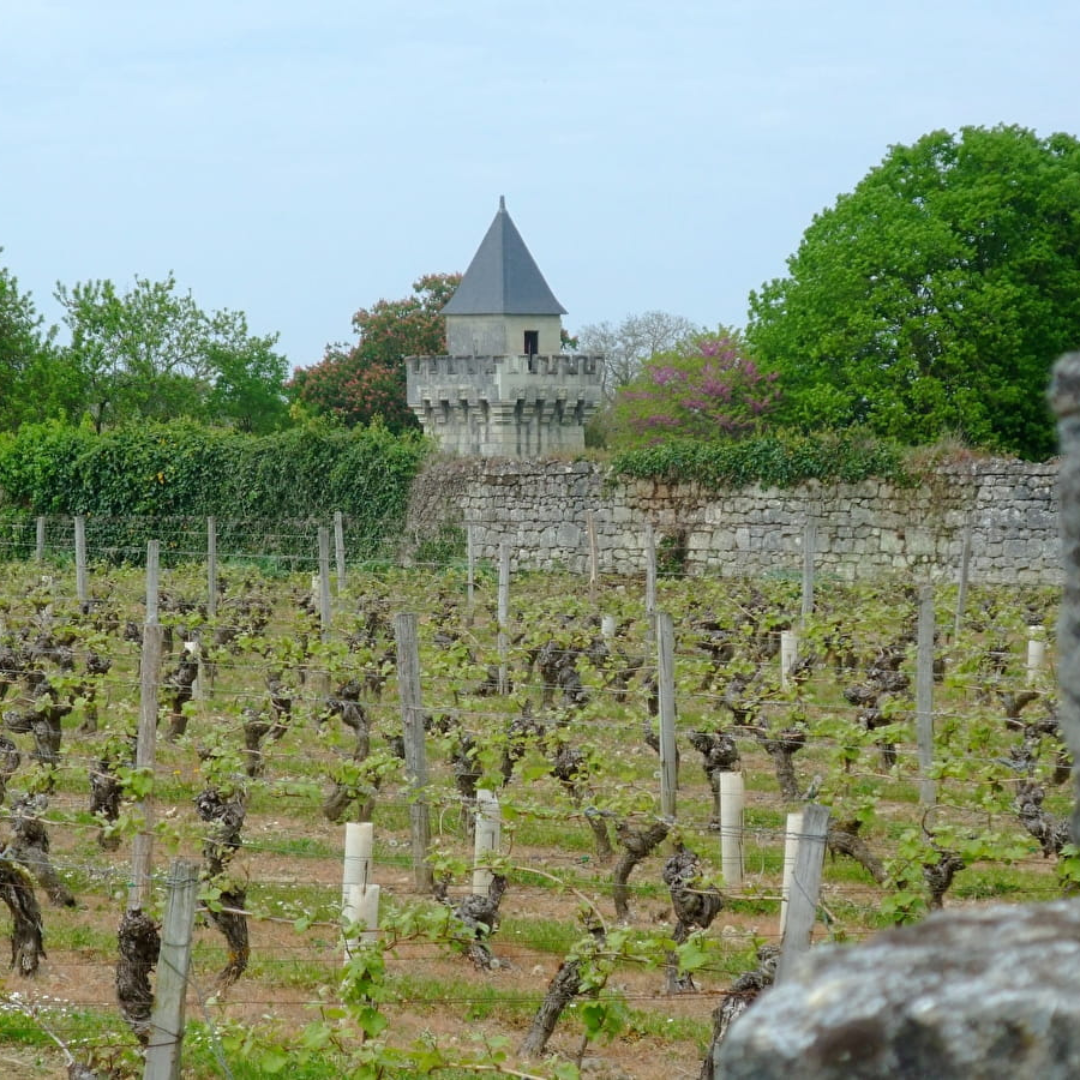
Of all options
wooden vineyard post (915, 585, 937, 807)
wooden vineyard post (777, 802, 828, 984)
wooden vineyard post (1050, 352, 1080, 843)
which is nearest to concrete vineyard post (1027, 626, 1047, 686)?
wooden vineyard post (915, 585, 937, 807)

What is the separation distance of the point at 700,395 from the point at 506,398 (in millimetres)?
5628

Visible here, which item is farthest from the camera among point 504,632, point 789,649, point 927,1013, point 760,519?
point 760,519

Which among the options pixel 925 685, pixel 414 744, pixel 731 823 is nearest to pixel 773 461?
pixel 925 685

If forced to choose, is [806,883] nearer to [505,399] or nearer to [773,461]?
[773,461]

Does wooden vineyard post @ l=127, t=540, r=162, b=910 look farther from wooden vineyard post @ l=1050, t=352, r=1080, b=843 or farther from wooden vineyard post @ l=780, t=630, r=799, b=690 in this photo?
wooden vineyard post @ l=780, t=630, r=799, b=690

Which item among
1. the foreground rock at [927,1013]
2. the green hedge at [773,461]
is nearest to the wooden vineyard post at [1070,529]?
the foreground rock at [927,1013]

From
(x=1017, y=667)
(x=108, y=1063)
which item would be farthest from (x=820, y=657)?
(x=108, y=1063)

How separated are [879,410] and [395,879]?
2498 cm

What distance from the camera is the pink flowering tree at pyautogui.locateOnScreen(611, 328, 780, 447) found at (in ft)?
126

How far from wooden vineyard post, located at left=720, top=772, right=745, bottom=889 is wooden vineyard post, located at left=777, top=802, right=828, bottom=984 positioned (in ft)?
12.9

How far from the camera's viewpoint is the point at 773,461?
2442cm

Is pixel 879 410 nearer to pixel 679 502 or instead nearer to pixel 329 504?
pixel 679 502

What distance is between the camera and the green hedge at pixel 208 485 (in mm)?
28188

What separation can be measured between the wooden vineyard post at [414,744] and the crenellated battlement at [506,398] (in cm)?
A: 2758
